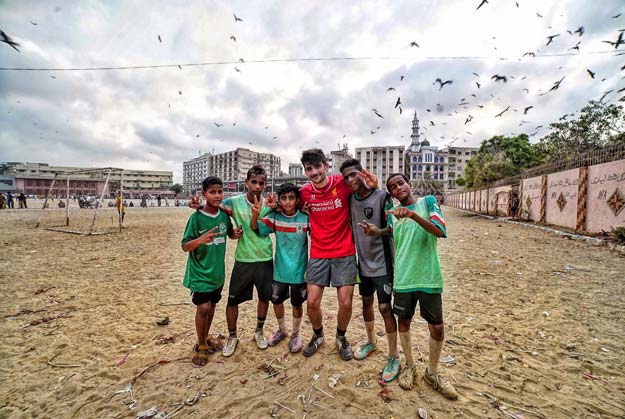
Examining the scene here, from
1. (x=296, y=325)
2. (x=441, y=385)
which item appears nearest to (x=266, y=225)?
(x=296, y=325)

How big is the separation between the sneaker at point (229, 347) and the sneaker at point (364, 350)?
138cm

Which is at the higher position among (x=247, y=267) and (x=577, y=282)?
(x=247, y=267)

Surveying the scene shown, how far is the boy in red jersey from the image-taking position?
290cm

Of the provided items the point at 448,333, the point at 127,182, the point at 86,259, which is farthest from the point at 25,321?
the point at 127,182

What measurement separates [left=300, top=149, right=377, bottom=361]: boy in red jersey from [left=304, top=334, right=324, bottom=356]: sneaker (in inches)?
1.4

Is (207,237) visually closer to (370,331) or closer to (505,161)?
(370,331)

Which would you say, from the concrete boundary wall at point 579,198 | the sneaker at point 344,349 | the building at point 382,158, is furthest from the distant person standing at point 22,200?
the building at point 382,158

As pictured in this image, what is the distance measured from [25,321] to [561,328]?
7544 mm

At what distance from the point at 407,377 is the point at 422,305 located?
76 centimetres

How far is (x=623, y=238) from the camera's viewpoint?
882cm

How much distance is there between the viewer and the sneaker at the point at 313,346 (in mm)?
3114

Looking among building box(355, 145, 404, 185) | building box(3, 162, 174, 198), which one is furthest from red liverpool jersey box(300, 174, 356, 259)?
building box(355, 145, 404, 185)

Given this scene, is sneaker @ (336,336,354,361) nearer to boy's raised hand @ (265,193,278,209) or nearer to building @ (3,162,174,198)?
boy's raised hand @ (265,193,278,209)

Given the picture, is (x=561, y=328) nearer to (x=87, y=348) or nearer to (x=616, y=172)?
(x=87, y=348)
